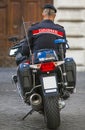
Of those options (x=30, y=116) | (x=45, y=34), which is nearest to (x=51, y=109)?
(x=45, y=34)

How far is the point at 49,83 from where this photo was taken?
736cm

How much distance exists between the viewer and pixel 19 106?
32.0ft

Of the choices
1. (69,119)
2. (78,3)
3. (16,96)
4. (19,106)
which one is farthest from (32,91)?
(78,3)

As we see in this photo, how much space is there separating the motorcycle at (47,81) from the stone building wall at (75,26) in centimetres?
844

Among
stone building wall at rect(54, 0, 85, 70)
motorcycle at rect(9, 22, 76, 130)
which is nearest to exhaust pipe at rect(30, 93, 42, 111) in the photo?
motorcycle at rect(9, 22, 76, 130)

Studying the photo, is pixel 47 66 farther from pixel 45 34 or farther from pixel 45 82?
pixel 45 34

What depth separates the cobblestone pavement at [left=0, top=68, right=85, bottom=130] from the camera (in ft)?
25.8

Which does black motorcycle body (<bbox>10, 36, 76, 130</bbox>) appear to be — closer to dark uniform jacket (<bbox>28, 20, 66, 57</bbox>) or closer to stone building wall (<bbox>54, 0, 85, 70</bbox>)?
dark uniform jacket (<bbox>28, 20, 66, 57</bbox>)

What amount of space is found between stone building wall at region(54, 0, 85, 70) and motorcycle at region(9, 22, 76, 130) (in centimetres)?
844

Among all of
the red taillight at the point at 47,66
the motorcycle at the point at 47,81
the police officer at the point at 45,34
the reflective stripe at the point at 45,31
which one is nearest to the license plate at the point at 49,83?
the motorcycle at the point at 47,81

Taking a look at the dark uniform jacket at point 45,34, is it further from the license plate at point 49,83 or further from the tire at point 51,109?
the tire at point 51,109

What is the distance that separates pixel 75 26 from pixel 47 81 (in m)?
9.00

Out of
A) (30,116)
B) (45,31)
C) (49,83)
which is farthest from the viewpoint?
(30,116)

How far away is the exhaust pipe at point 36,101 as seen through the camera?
749 centimetres
